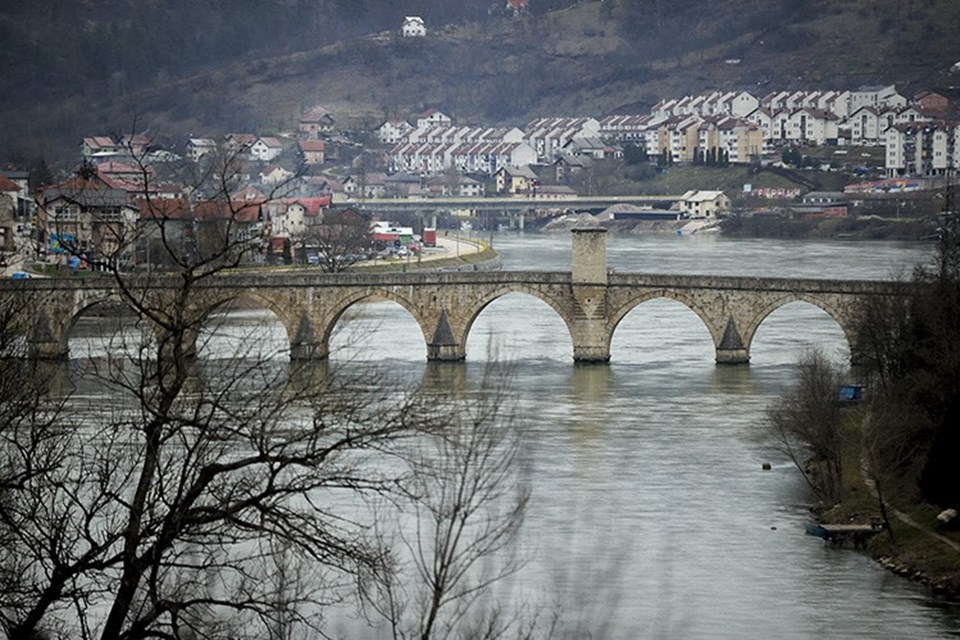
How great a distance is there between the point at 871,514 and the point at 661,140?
394 feet

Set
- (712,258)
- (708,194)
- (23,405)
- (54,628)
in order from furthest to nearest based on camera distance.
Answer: (708,194), (712,258), (54,628), (23,405)

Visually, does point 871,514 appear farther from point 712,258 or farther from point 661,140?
point 661,140

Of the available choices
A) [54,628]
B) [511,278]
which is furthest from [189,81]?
[54,628]

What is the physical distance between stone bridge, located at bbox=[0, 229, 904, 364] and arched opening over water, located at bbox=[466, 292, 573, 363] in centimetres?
94

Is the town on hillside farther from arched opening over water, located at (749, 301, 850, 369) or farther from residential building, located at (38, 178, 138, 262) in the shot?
residential building, located at (38, 178, 138, 262)

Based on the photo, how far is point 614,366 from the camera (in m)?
47.9

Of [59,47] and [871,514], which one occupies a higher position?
[59,47]

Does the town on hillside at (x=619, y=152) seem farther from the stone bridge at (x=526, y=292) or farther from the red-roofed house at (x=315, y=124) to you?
the stone bridge at (x=526, y=292)

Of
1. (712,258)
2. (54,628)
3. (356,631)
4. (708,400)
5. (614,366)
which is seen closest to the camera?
(54,628)

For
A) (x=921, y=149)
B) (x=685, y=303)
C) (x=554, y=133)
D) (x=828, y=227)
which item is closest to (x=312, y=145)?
(x=554, y=133)

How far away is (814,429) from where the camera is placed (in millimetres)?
33281

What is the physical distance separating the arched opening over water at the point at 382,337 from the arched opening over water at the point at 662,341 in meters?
4.31

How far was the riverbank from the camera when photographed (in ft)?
86.1

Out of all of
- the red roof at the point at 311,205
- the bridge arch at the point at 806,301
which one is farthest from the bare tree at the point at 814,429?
the red roof at the point at 311,205
